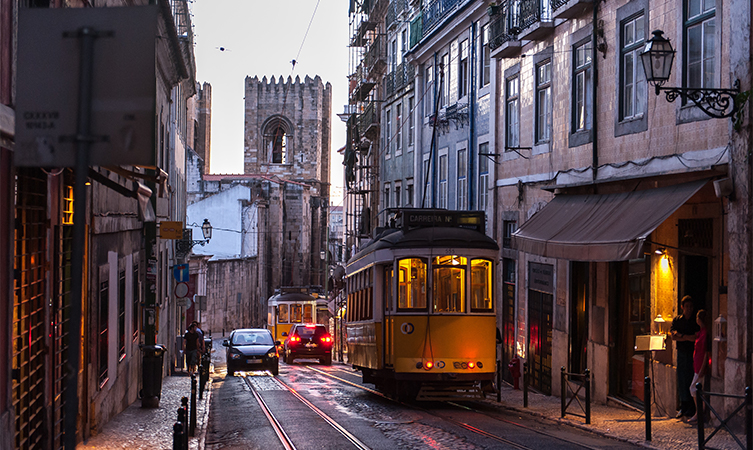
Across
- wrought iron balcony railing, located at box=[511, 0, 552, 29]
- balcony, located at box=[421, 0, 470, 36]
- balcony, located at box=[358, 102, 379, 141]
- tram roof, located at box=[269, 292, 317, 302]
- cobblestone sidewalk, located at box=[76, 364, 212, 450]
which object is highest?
balcony, located at box=[421, 0, 470, 36]

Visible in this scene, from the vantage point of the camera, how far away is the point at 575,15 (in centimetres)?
1705

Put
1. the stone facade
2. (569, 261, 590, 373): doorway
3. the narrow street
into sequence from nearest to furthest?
the narrow street < (569, 261, 590, 373): doorway < the stone facade

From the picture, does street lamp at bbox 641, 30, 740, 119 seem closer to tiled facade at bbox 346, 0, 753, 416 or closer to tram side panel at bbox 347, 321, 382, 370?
tiled facade at bbox 346, 0, 753, 416

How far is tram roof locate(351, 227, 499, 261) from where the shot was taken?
1500 centimetres

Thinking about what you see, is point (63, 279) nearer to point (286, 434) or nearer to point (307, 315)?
point (286, 434)

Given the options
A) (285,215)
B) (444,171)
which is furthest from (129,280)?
(285,215)

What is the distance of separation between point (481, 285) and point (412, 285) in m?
1.20

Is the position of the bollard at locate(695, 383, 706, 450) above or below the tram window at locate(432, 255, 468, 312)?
below

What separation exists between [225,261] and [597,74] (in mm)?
38260

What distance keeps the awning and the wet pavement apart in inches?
92.0

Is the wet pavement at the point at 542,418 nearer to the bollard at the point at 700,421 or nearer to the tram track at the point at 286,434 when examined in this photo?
the bollard at the point at 700,421

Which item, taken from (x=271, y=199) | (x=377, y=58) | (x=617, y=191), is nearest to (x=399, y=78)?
(x=377, y=58)

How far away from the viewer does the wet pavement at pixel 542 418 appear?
1074cm

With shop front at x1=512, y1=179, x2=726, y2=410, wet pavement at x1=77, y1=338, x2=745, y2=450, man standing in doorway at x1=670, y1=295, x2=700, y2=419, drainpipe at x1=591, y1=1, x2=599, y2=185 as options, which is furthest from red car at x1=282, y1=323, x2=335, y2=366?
man standing in doorway at x1=670, y1=295, x2=700, y2=419
